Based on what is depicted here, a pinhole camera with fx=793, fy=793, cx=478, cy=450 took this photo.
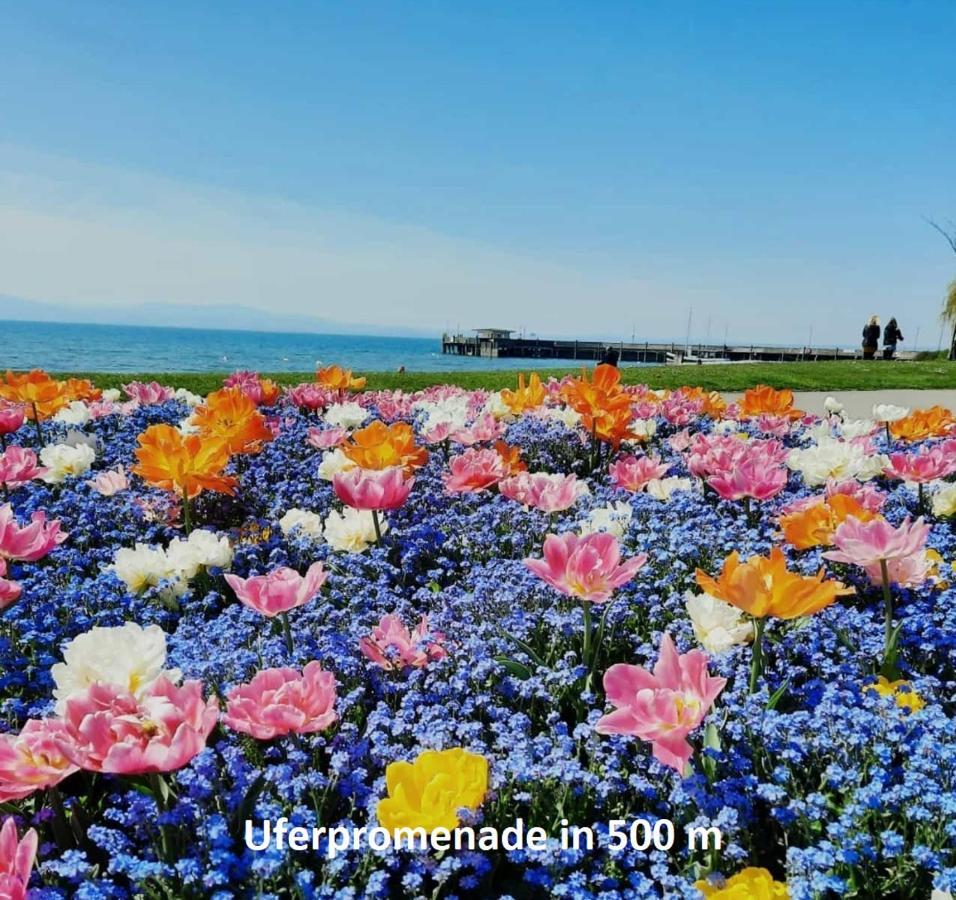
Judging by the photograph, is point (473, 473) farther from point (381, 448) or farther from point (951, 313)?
point (951, 313)

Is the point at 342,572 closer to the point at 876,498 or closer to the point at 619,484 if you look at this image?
the point at 619,484

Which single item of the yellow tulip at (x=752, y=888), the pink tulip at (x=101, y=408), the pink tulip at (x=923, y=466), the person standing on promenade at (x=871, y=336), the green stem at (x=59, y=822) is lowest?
the green stem at (x=59, y=822)

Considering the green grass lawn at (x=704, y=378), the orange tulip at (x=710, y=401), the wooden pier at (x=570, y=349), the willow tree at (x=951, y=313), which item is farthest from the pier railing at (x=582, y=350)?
the orange tulip at (x=710, y=401)

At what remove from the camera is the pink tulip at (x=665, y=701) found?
1.58 m

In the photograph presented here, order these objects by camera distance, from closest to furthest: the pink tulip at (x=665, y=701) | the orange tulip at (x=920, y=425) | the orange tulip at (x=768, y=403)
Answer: the pink tulip at (x=665, y=701) → the orange tulip at (x=920, y=425) → the orange tulip at (x=768, y=403)

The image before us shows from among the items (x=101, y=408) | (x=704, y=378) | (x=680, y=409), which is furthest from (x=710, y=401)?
(x=704, y=378)

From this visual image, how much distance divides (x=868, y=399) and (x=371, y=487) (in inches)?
457

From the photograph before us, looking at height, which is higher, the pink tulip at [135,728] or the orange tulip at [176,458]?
the orange tulip at [176,458]

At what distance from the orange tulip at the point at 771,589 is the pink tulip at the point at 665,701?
0.22 m

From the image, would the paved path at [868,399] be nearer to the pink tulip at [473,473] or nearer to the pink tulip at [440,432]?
the pink tulip at [440,432]

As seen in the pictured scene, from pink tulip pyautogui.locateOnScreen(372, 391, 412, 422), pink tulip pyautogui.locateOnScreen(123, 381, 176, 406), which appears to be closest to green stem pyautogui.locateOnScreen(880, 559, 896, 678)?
pink tulip pyautogui.locateOnScreen(372, 391, 412, 422)

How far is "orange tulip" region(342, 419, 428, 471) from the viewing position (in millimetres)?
3301

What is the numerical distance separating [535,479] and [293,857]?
1.85 metres

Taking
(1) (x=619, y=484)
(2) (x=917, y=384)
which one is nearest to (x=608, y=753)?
(1) (x=619, y=484)
